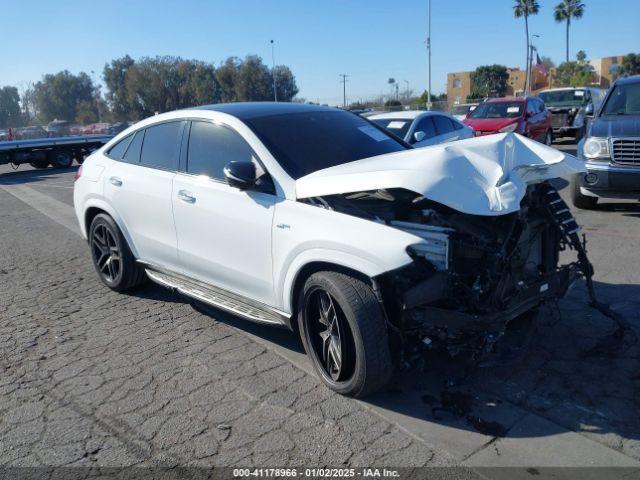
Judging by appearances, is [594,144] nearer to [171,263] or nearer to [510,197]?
[510,197]

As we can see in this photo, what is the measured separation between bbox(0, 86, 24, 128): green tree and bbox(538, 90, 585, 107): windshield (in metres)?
122

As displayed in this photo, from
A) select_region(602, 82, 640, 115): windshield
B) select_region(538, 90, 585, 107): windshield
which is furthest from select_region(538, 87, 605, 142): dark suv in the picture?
select_region(602, 82, 640, 115): windshield

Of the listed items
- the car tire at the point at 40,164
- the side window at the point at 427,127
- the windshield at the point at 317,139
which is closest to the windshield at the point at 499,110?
the side window at the point at 427,127

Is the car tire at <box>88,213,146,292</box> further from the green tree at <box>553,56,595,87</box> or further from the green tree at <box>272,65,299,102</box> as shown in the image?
the green tree at <box>553,56,595,87</box>

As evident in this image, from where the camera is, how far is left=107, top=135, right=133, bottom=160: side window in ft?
18.1

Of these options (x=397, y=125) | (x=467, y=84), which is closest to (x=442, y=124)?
(x=397, y=125)

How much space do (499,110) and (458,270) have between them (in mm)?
14009

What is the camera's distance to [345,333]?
11.2ft

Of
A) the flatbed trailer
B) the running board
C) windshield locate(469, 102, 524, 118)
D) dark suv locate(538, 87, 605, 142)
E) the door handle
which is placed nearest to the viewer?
the running board

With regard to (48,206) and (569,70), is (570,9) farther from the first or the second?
(48,206)

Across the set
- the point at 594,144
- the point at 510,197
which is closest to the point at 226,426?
the point at 510,197

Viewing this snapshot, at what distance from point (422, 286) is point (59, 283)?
463 centimetres

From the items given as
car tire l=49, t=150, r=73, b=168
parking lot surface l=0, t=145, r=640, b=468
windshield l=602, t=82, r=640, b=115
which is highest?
windshield l=602, t=82, r=640, b=115

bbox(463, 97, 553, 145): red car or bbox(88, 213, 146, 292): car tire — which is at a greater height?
bbox(463, 97, 553, 145): red car
